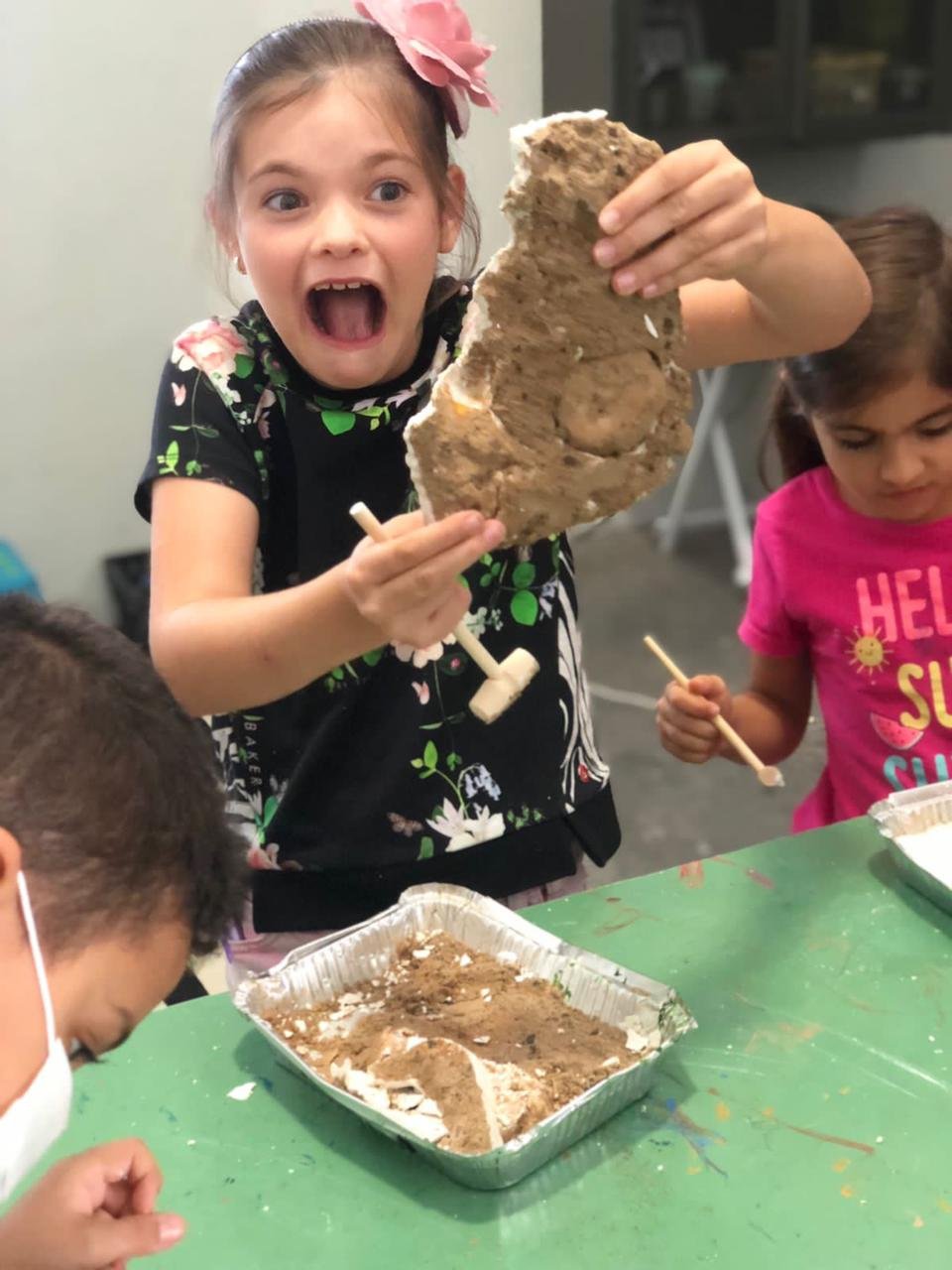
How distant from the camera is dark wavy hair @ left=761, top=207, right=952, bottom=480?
1210mm

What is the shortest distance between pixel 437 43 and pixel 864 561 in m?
0.69

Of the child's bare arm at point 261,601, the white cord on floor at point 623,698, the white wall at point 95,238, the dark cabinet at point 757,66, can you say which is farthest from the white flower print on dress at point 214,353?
the white cord on floor at point 623,698

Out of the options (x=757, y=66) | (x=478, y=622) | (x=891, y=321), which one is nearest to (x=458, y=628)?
(x=478, y=622)

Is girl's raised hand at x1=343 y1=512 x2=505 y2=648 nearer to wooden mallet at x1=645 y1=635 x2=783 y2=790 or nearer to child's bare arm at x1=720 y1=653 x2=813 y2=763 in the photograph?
wooden mallet at x1=645 y1=635 x2=783 y2=790

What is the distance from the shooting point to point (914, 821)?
113cm

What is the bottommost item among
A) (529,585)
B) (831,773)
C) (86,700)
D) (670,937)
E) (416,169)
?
(831,773)

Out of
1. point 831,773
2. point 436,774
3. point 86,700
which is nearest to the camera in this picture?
point 86,700

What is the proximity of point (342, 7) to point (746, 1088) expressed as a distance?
79.8 inches

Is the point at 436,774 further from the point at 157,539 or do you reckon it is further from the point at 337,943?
the point at 157,539

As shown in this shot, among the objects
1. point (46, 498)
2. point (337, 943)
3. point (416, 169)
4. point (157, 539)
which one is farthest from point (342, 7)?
point (337, 943)

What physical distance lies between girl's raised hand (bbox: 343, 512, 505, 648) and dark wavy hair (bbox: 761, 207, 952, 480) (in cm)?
53

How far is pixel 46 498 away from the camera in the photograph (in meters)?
2.82

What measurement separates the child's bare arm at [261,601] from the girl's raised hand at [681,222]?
0.20 metres

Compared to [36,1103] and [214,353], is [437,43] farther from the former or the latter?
[36,1103]
